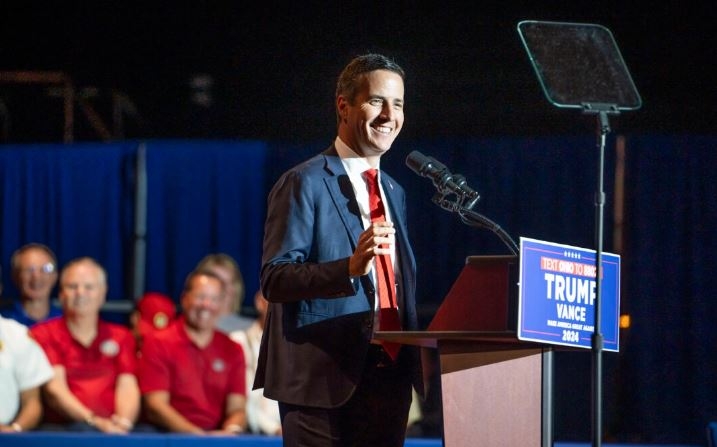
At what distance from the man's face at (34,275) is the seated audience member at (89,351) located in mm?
399

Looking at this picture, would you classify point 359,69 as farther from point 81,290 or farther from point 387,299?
point 81,290

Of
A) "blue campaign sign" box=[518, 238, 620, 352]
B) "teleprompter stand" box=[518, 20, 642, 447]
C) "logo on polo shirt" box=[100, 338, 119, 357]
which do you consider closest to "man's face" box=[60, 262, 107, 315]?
"logo on polo shirt" box=[100, 338, 119, 357]

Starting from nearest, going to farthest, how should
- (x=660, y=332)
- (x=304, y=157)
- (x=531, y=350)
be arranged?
1. (x=531, y=350)
2. (x=660, y=332)
3. (x=304, y=157)

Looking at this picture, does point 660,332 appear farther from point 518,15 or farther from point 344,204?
point 344,204

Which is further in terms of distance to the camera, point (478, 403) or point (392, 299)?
point (392, 299)

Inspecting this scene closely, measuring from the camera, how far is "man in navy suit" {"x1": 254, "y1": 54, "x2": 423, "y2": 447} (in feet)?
8.80

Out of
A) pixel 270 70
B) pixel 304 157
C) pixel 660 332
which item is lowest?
pixel 660 332

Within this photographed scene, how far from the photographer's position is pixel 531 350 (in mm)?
2625

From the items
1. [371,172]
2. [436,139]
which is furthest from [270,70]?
[371,172]

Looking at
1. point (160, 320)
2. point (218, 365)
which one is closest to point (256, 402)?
point (218, 365)

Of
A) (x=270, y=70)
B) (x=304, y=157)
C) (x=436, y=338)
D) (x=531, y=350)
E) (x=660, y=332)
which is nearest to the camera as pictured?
(x=436, y=338)

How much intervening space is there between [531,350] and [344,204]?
1.75 feet

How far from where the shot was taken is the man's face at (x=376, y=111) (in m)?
2.82

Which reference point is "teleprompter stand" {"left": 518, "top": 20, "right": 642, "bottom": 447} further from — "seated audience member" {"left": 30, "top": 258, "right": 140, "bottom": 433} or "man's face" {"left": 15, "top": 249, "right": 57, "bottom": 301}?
"man's face" {"left": 15, "top": 249, "right": 57, "bottom": 301}
